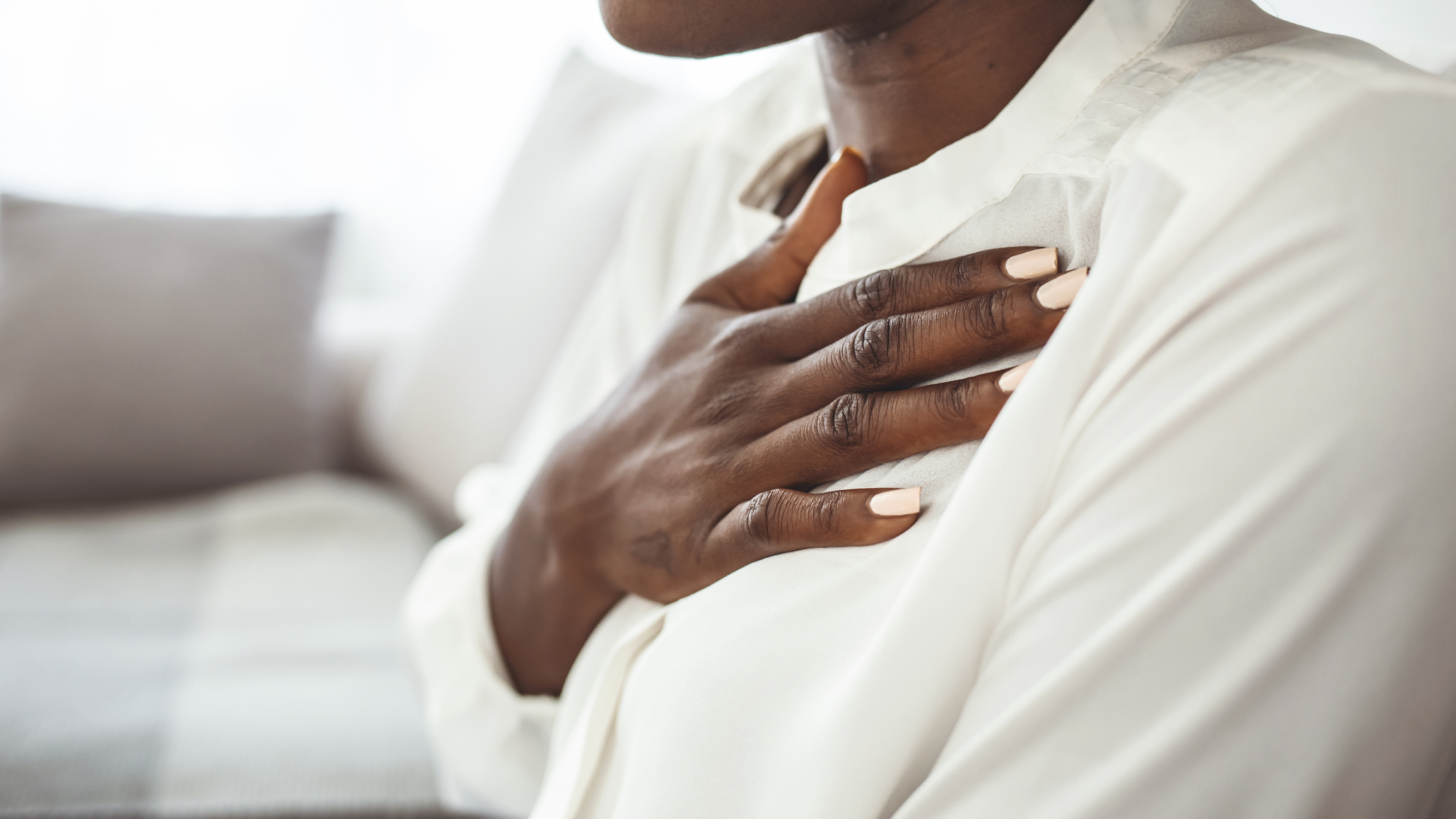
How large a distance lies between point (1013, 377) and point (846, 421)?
99 millimetres

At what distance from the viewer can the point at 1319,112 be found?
1.39ft

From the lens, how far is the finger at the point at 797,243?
0.67 m

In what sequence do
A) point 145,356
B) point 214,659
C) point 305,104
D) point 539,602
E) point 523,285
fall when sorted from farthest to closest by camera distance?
1. point 305,104
2. point 145,356
3. point 523,285
4. point 214,659
5. point 539,602

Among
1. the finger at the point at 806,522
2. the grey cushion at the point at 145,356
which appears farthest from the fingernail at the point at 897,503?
the grey cushion at the point at 145,356

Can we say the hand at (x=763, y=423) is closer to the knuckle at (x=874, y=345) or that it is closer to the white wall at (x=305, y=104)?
the knuckle at (x=874, y=345)

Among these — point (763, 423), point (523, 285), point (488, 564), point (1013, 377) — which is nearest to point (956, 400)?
point (1013, 377)

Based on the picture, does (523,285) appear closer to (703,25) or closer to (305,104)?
(703,25)

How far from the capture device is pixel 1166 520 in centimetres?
42

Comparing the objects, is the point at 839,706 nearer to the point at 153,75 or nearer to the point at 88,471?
the point at 88,471

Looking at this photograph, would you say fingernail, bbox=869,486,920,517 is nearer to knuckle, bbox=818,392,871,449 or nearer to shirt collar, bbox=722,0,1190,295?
knuckle, bbox=818,392,871,449

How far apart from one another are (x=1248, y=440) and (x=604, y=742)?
42 centimetres

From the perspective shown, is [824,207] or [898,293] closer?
[898,293]

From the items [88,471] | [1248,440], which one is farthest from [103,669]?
[1248,440]

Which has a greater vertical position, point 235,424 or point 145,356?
point 145,356
